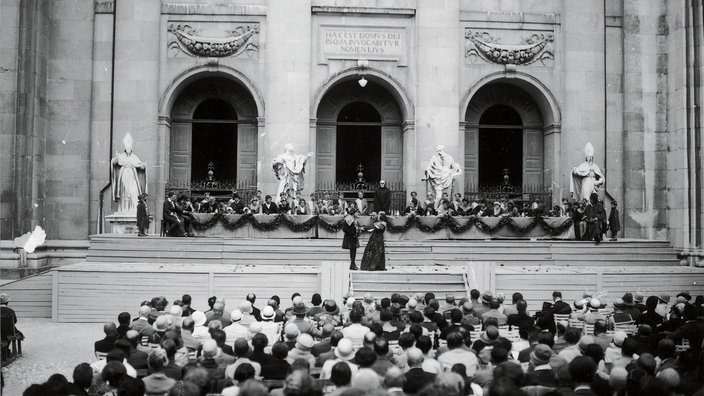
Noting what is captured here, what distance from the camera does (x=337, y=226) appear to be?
75.5ft

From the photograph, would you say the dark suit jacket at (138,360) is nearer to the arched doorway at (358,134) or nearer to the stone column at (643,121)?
the arched doorway at (358,134)

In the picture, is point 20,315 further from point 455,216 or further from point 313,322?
point 455,216

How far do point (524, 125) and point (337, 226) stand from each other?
34.1 ft

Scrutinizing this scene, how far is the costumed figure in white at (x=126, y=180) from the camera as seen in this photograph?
24.9m

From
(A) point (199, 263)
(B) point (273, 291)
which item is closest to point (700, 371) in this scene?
(B) point (273, 291)

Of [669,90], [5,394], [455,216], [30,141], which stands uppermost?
[669,90]

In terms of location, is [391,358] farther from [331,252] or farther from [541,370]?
[331,252]

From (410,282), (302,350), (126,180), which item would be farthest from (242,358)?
(126,180)

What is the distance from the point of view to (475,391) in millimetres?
7176

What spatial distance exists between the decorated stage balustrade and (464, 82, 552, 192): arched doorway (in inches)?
245

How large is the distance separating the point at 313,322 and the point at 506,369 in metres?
5.16

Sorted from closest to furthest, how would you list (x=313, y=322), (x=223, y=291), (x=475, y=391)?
(x=475, y=391) → (x=313, y=322) → (x=223, y=291)

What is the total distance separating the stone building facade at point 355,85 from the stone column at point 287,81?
0.16 feet

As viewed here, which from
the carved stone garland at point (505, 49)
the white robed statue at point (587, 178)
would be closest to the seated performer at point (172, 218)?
the carved stone garland at point (505, 49)
